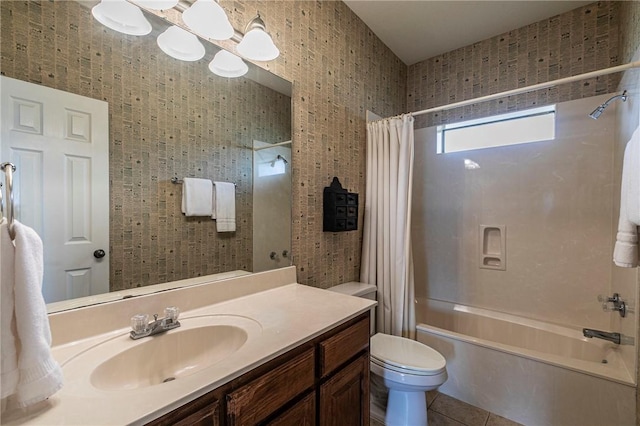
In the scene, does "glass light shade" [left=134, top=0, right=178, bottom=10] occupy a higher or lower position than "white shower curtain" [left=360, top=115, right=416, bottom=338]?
higher

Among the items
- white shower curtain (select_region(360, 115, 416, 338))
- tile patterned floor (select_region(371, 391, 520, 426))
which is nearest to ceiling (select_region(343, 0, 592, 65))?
white shower curtain (select_region(360, 115, 416, 338))

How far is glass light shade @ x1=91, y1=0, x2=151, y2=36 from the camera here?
0.98 metres

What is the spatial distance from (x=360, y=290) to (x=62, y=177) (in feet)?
5.52

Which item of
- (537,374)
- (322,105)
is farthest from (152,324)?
(537,374)

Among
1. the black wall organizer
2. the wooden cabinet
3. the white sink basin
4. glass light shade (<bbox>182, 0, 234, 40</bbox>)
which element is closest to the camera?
the wooden cabinet

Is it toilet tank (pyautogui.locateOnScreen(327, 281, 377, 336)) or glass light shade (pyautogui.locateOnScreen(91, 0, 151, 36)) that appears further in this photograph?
toilet tank (pyautogui.locateOnScreen(327, 281, 377, 336))

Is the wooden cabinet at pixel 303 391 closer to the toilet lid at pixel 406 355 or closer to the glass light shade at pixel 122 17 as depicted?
the toilet lid at pixel 406 355

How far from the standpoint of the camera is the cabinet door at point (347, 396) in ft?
3.43

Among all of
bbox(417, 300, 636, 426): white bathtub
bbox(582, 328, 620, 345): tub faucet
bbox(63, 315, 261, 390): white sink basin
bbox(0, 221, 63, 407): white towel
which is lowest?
bbox(417, 300, 636, 426): white bathtub

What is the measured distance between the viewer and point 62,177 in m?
0.90

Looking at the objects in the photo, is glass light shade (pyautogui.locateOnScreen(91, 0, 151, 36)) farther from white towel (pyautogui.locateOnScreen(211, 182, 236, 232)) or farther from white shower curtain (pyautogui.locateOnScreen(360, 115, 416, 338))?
white shower curtain (pyautogui.locateOnScreen(360, 115, 416, 338))

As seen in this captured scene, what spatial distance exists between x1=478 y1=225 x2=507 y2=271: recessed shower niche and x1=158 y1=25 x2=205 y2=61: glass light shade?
97.4 inches

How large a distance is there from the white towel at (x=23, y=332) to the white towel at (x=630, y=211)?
6.45 feet

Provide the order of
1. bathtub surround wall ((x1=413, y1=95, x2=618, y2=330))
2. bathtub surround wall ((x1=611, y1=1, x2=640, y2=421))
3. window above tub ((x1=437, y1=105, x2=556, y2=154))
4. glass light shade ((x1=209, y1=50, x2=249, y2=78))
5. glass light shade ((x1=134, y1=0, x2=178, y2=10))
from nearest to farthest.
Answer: glass light shade ((x1=134, y1=0, x2=178, y2=10)) → glass light shade ((x1=209, y1=50, x2=249, y2=78)) → bathtub surround wall ((x1=611, y1=1, x2=640, y2=421)) → bathtub surround wall ((x1=413, y1=95, x2=618, y2=330)) → window above tub ((x1=437, y1=105, x2=556, y2=154))
